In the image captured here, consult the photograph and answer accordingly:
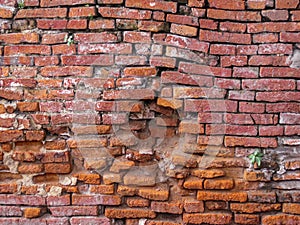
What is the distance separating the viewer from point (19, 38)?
2.49 metres

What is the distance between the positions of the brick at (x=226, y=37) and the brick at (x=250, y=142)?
0.63 metres

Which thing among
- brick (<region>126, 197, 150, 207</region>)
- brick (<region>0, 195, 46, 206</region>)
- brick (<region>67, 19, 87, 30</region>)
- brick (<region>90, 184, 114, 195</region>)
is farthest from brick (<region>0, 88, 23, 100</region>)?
brick (<region>126, 197, 150, 207</region>)

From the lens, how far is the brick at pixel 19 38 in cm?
248

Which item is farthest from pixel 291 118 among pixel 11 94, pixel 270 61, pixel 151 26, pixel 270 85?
pixel 11 94

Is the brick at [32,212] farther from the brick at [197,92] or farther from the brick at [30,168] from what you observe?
the brick at [197,92]

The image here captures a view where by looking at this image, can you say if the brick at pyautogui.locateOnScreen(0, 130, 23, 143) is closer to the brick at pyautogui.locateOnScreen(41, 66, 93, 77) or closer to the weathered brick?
the brick at pyautogui.locateOnScreen(41, 66, 93, 77)

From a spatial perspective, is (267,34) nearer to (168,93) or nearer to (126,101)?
(168,93)

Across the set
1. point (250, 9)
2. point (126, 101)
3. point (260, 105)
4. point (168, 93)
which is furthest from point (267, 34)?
point (126, 101)

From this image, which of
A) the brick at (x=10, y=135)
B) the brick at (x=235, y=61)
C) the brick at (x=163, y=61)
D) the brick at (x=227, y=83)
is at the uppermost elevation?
the brick at (x=235, y=61)

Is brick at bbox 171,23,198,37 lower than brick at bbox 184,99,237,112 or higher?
higher

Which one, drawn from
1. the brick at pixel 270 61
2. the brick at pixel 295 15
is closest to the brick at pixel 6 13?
the brick at pixel 270 61

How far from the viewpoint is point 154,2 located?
2.42m

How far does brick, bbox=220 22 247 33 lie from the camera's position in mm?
2463

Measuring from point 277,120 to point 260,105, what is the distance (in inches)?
5.7
